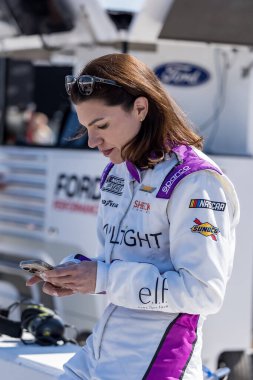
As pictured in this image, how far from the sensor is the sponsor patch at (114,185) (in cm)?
241

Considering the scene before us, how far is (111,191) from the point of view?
2.44m

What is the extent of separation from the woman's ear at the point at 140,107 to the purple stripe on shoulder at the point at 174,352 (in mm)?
568

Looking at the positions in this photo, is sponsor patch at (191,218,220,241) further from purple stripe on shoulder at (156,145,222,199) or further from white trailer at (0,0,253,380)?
white trailer at (0,0,253,380)

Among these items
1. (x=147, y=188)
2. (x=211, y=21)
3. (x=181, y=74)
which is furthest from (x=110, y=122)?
(x=181, y=74)

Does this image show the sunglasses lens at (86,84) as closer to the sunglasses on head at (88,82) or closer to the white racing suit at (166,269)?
the sunglasses on head at (88,82)

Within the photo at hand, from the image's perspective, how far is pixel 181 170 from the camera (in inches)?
86.0

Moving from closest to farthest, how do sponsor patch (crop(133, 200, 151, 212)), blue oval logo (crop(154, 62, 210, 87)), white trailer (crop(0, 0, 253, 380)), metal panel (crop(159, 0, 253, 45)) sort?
1. sponsor patch (crop(133, 200, 151, 212))
2. metal panel (crop(159, 0, 253, 45))
3. white trailer (crop(0, 0, 253, 380))
4. blue oval logo (crop(154, 62, 210, 87))

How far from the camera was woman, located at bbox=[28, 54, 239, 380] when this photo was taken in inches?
82.6

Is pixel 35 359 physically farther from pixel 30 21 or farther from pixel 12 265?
pixel 30 21

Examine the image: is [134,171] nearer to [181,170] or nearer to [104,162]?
[181,170]

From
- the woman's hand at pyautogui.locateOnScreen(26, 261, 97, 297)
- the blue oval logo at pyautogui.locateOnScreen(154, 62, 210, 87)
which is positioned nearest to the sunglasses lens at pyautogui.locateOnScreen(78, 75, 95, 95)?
the woman's hand at pyautogui.locateOnScreen(26, 261, 97, 297)

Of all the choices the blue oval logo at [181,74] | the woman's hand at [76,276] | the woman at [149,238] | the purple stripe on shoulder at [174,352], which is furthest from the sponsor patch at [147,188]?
the blue oval logo at [181,74]

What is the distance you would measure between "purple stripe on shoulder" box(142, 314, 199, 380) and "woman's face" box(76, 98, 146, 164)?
0.53 meters

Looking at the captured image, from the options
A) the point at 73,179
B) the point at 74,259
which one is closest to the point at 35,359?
the point at 74,259
